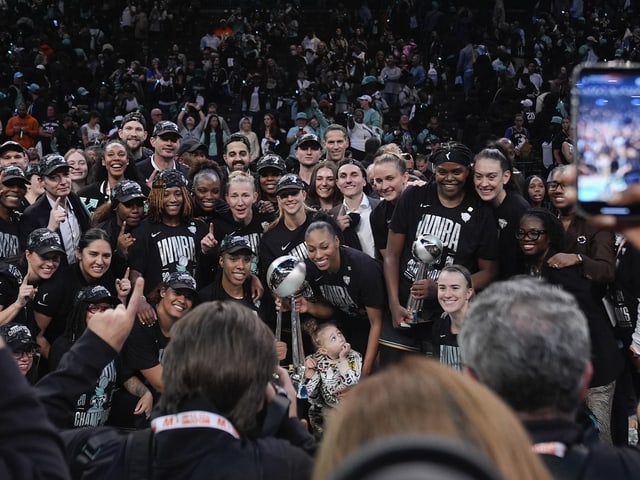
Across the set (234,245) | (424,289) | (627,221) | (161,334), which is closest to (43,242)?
(161,334)

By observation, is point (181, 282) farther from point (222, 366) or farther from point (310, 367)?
point (222, 366)

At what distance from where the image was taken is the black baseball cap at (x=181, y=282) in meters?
4.89

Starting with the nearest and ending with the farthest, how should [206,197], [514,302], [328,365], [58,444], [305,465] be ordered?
1. [58,444]
2. [514,302]
3. [305,465]
4. [328,365]
5. [206,197]

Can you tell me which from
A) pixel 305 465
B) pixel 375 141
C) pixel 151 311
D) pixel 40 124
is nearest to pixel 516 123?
pixel 375 141

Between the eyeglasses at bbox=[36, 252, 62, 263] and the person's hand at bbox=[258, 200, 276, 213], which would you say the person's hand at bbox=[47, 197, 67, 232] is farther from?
the person's hand at bbox=[258, 200, 276, 213]

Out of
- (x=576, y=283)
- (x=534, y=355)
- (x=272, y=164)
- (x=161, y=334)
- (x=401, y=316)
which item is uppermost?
(x=272, y=164)

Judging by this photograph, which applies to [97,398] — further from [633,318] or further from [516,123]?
[516,123]

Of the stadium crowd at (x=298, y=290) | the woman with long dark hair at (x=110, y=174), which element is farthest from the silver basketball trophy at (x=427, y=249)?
the woman with long dark hair at (x=110, y=174)

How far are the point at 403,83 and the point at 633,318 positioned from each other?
1264 centimetres

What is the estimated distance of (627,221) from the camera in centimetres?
142

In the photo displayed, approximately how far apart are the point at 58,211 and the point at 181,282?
4.09 ft

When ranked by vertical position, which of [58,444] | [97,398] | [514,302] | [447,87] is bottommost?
[97,398]

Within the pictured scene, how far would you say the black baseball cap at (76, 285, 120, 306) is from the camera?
194 inches

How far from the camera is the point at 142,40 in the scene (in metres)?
→ 19.3
